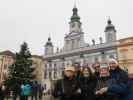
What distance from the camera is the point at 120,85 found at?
477cm

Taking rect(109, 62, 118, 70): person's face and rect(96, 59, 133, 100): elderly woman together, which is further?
rect(109, 62, 118, 70): person's face

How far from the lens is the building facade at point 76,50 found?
52.5m

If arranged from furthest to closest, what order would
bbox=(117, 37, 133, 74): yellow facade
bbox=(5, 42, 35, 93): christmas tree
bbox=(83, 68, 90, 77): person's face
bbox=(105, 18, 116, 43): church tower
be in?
bbox=(105, 18, 116, 43): church tower
bbox=(117, 37, 133, 74): yellow facade
bbox=(5, 42, 35, 93): christmas tree
bbox=(83, 68, 90, 77): person's face

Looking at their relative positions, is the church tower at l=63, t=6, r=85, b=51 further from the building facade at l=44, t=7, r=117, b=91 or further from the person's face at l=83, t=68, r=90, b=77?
the person's face at l=83, t=68, r=90, b=77

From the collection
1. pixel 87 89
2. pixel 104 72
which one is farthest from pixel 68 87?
pixel 104 72

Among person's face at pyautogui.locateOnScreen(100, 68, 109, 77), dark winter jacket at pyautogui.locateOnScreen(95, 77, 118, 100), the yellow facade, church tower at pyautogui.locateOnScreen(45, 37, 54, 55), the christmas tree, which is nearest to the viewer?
dark winter jacket at pyautogui.locateOnScreen(95, 77, 118, 100)

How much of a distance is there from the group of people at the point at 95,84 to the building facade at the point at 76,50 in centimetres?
4495

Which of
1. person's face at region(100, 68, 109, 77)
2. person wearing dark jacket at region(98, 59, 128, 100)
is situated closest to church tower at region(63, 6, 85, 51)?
person's face at region(100, 68, 109, 77)

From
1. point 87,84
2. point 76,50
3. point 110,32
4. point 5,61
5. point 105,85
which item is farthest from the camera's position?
point 5,61

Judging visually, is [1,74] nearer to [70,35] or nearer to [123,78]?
[70,35]

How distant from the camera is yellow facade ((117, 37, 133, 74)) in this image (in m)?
47.2

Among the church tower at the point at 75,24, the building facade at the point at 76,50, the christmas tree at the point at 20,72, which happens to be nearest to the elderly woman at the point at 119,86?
the christmas tree at the point at 20,72

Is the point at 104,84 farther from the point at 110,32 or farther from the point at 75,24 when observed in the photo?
the point at 75,24

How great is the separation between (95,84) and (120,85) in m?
1.05
